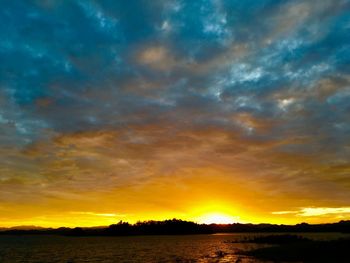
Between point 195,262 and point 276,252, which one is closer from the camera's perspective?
point 195,262

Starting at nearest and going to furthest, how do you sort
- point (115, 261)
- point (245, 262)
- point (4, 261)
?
point (245, 262) → point (115, 261) → point (4, 261)

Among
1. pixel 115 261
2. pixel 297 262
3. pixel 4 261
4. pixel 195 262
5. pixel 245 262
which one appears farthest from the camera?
pixel 4 261

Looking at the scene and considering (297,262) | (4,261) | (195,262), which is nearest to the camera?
(297,262)

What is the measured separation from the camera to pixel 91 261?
9094cm

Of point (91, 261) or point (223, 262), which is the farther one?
point (91, 261)

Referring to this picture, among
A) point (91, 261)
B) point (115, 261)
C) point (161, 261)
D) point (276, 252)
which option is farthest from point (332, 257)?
point (91, 261)

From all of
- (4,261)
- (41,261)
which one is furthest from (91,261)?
(4,261)

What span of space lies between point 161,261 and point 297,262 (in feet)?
102

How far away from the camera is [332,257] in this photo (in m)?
71.8

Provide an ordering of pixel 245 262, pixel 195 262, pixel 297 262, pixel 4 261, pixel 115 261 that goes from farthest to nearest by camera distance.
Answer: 1. pixel 4 261
2. pixel 115 261
3. pixel 195 262
4. pixel 245 262
5. pixel 297 262

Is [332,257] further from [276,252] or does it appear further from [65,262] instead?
[65,262]

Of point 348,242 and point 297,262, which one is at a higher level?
point 348,242

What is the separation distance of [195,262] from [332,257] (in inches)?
Result: 1138

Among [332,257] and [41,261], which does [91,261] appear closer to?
[41,261]
